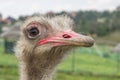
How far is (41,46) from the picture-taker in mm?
4664

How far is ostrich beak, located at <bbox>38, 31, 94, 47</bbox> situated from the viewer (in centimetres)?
402

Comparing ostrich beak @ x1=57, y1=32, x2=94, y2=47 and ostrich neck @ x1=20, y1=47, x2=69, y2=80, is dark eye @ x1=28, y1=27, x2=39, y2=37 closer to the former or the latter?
ostrich neck @ x1=20, y1=47, x2=69, y2=80

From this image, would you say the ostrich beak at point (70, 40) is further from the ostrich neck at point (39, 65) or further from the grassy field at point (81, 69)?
the grassy field at point (81, 69)

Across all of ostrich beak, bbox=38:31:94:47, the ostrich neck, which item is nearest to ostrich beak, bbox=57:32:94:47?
ostrich beak, bbox=38:31:94:47

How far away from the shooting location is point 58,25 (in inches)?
188

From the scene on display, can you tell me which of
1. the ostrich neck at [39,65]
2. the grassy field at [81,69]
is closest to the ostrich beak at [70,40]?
the ostrich neck at [39,65]

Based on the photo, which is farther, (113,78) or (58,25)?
(113,78)

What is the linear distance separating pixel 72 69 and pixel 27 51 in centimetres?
2014

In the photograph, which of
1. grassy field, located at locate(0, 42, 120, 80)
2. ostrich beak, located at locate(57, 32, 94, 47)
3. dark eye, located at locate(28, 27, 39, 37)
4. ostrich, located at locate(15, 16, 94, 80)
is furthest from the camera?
grassy field, located at locate(0, 42, 120, 80)

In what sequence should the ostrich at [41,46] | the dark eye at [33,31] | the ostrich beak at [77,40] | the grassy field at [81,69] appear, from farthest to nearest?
the grassy field at [81,69]
the dark eye at [33,31]
the ostrich at [41,46]
the ostrich beak at [77,40]

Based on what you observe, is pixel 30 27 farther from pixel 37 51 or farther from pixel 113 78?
pixel 113 78

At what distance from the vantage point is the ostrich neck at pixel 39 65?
461 cm

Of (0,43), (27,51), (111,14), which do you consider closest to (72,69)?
(0,43)

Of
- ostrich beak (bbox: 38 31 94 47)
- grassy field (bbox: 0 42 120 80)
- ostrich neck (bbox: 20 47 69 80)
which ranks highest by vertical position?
ostrich beak (bbox: 38 31 94 47)
